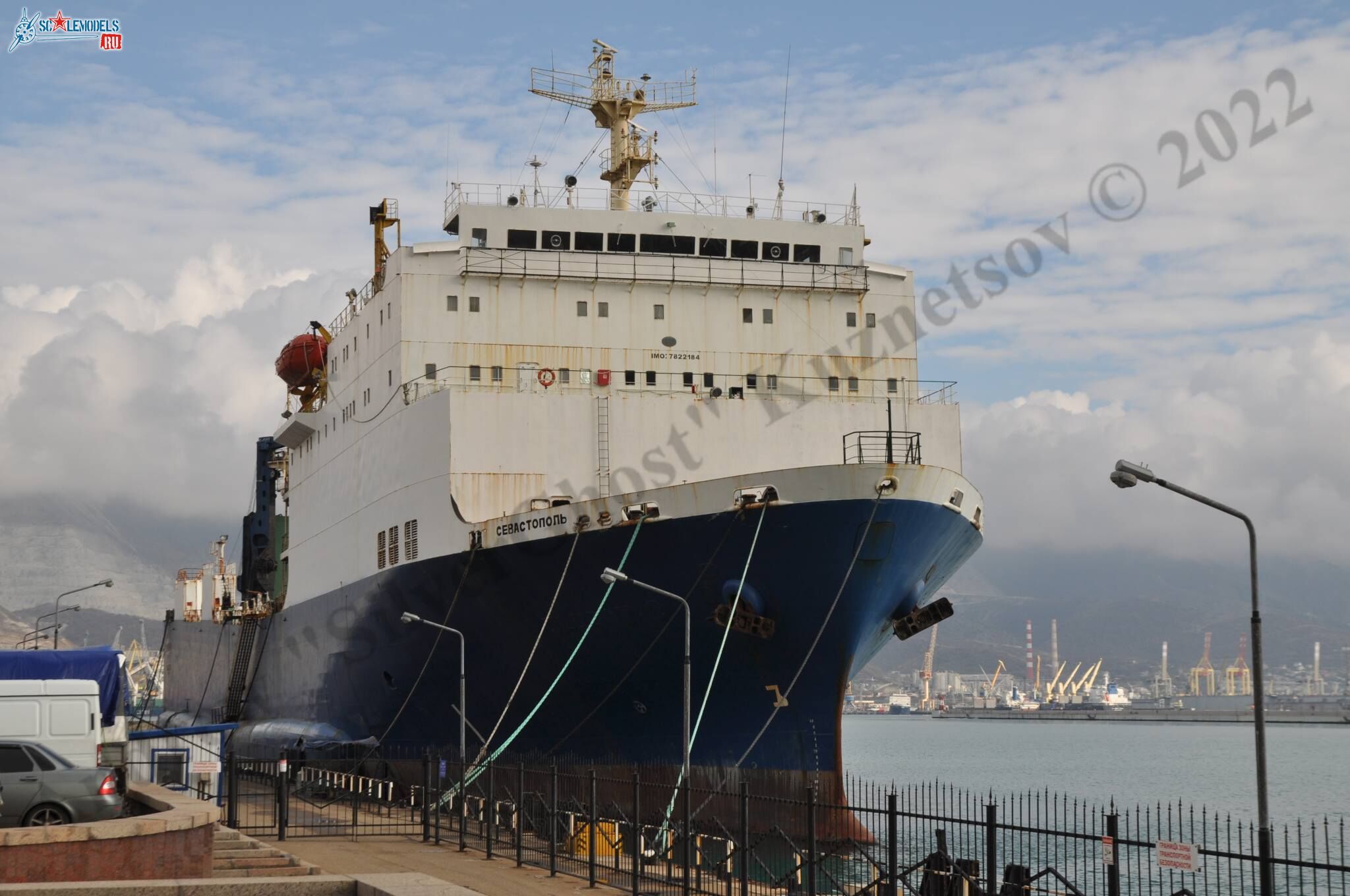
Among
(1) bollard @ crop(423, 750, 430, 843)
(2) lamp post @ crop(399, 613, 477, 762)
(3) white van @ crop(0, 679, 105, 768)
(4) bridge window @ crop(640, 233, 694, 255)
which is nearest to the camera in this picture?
(3) white van @ crop(0, 679, 105, 768)

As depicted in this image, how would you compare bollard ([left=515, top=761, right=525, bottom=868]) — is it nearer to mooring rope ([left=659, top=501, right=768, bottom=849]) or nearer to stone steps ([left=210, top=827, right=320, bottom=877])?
mooring rope ([left=659, top=501, right=768, bottom=849])

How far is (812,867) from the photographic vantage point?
1505 centimetres

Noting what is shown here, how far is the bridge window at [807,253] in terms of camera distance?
107 ft

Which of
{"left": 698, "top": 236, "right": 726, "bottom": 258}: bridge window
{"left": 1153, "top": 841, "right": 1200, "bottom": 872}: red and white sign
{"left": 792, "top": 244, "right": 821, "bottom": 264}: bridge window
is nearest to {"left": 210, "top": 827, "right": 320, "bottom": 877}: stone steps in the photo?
{"left": 1153, "top": 841, "right": 1200, "bottom": 872}: red and white sign

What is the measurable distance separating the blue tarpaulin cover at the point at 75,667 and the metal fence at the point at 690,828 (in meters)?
2.60

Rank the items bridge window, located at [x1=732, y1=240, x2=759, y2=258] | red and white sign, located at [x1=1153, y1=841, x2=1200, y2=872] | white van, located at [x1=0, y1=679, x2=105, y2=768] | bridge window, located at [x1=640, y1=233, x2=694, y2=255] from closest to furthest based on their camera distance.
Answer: red and white sign, located at [x1=1153, y1=841, x2=1200, y2=872] → white van, located at [x1=0, y1=679, x2=105, y2=768] → bridge window, located at [x1=640, y1=233, x2=694, y2=255] → bridge window, located at [x1=732, y1=240, x2=759, y2=258]

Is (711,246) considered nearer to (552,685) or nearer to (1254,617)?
(552,685)

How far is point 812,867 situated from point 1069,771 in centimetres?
8077

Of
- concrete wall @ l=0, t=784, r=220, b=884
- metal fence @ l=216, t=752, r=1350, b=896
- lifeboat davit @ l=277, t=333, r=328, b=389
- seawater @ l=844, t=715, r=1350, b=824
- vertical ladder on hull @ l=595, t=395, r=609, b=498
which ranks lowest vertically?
seawater @ l=844, t=715, r=1350, b=824

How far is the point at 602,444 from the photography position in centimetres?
2892

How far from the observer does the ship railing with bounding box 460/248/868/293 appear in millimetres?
30844

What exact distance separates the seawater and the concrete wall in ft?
63.6

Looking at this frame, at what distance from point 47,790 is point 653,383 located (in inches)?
630

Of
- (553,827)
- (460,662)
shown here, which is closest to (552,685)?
(460,662)
